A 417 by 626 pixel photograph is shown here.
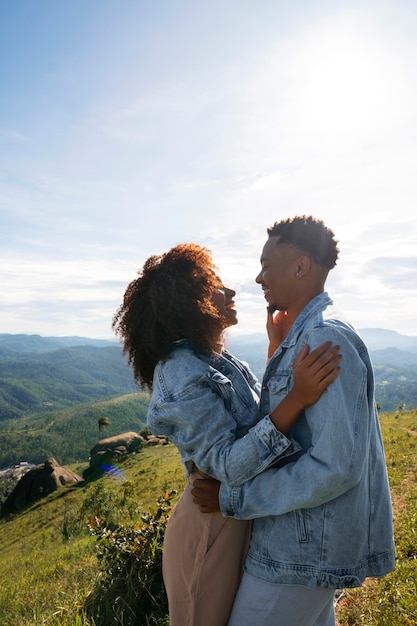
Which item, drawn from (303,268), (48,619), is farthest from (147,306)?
(48,619)

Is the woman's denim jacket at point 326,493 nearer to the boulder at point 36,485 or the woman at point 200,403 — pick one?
the woman at point 200,403

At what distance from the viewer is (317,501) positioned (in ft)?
6.68

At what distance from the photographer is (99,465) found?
47.1 meters

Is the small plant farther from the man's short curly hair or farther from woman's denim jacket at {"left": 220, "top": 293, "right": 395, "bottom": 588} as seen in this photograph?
the man's short curly hair

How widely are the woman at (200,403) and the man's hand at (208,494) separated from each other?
2.8 inches

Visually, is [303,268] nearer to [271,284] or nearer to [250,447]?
[271,284]

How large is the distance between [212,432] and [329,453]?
24.1 inches

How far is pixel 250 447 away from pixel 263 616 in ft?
2.97

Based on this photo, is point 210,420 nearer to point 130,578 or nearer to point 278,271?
point 278,271

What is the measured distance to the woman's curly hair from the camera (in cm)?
267

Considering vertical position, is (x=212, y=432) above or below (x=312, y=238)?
below

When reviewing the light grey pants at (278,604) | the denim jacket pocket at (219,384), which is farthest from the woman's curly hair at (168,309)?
the light grey pants at (278,604)

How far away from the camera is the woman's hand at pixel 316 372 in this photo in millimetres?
2033

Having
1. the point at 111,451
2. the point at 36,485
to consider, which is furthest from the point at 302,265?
the point at 111,451
